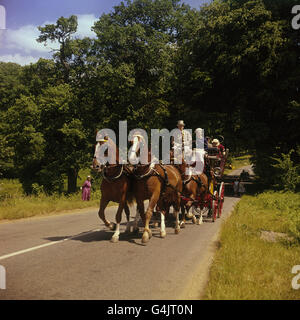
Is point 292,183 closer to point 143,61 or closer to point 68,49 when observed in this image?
point 143,61

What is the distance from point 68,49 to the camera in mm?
26391

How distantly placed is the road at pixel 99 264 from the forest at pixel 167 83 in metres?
14.7

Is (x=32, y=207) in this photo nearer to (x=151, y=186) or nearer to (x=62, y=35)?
(x=151, y=186)

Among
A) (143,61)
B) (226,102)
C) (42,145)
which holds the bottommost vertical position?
(42,145)

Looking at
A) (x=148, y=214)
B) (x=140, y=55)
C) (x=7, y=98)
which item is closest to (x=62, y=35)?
(x=140, y=55)

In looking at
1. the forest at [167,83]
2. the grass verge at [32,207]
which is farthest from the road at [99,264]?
the forest at [167,83]

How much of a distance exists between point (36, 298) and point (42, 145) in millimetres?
23682

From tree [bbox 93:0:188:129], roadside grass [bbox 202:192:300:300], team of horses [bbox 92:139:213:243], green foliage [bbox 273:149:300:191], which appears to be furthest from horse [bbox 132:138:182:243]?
tree [bbox 93:0:188:129]

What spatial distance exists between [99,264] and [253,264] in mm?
2908

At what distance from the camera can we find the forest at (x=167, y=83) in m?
21.4

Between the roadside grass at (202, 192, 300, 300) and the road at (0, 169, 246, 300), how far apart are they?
1.31 ft

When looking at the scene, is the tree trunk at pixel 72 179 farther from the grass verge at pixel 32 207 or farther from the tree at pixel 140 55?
the grass verge at pixel 32 207
